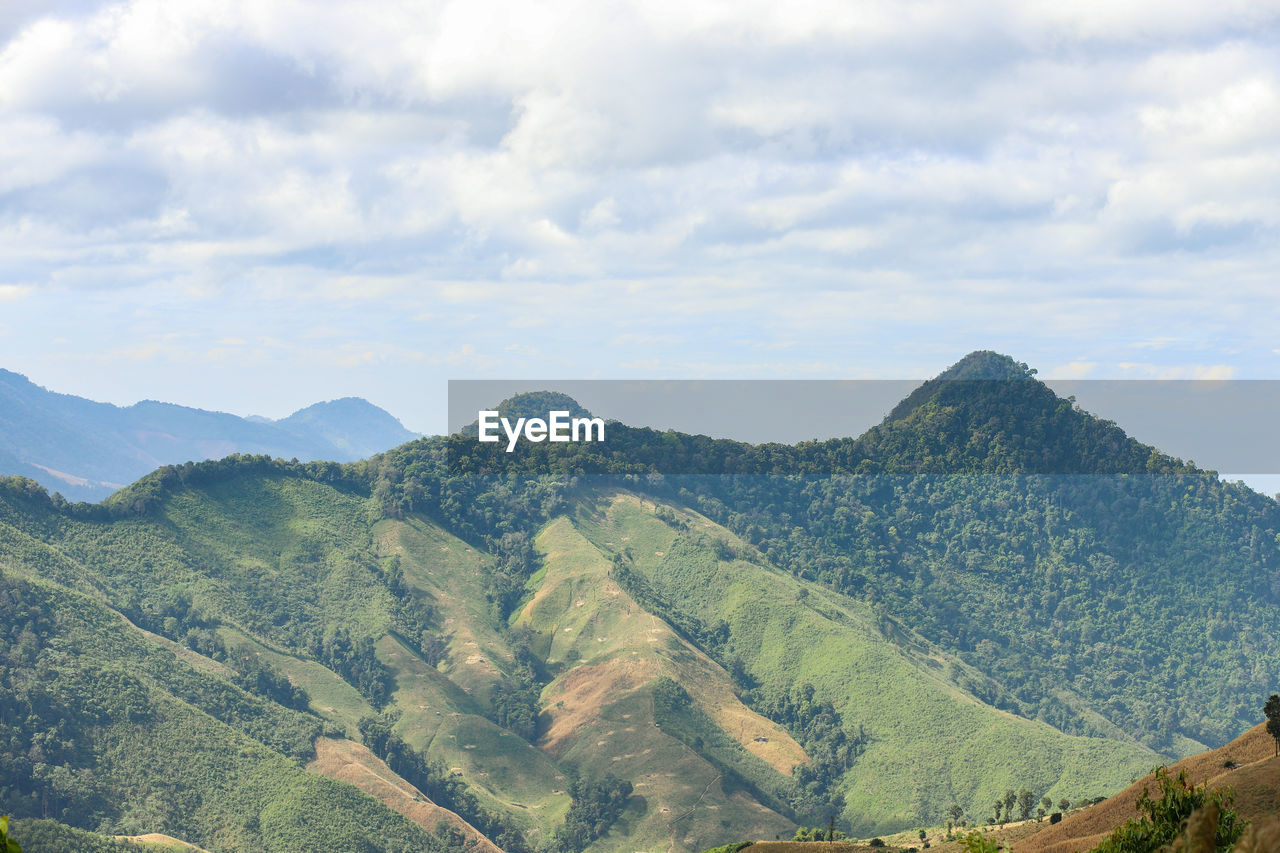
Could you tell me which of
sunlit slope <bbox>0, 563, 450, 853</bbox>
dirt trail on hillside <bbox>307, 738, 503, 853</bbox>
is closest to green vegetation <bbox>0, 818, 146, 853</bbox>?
sunlit slope <bbox>0, 563, 450, 853</bbox>

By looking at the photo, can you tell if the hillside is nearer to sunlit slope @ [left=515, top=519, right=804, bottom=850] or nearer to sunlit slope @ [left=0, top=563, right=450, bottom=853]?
sunlit slope @ [left=515, top=519, right=804, bottom=850]

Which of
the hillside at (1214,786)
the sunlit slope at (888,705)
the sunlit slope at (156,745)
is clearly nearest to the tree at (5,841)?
the hillside at (1214,786)

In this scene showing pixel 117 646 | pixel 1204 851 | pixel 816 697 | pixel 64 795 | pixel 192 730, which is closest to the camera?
pixel 1204 851

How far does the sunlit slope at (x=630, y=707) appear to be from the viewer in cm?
13562

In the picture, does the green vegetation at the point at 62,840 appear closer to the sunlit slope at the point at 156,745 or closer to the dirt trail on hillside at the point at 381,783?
the sunlit slope at the point at 156,745

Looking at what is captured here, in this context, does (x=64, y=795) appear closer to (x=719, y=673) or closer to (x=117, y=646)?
(x=117, y=646)

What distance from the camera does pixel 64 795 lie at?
118 m

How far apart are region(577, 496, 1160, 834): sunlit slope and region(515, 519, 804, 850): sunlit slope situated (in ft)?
36.5

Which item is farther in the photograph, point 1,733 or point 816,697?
point 816,697

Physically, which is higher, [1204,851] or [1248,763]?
[1204,851]

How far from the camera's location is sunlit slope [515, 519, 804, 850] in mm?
135625

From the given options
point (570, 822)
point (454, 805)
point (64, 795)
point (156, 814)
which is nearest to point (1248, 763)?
point (570, 822)

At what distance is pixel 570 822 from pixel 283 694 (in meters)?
44.5

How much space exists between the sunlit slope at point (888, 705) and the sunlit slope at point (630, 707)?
1112 centimetres
